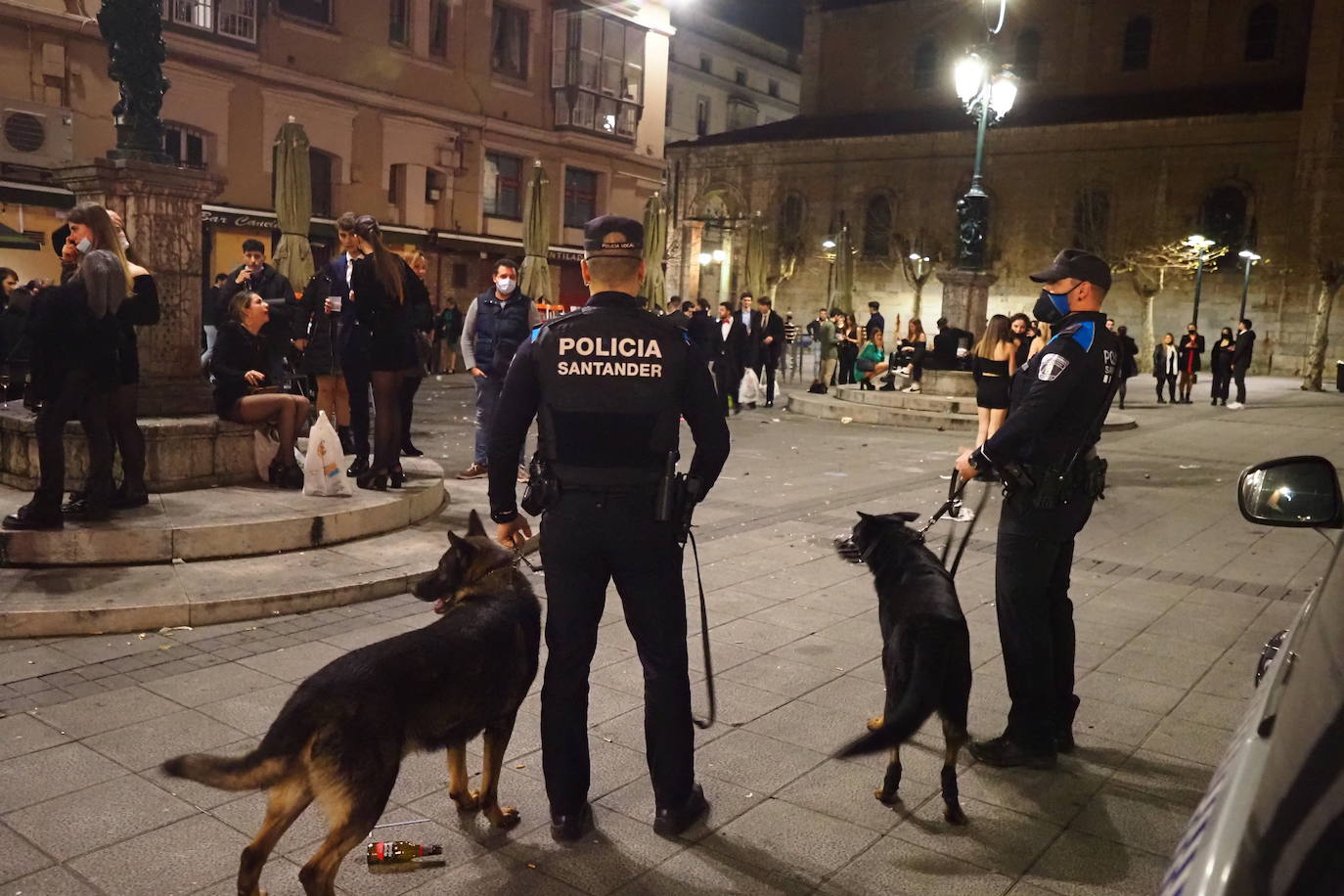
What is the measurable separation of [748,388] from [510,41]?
52.1 feet

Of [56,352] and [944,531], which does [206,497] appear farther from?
[944,531]

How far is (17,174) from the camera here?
1981 centimetres

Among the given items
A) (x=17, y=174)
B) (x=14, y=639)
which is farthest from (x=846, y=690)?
(x=17, y=174)

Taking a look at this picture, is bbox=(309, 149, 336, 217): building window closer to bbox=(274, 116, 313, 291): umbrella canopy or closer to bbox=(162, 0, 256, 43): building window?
bbox=(162, 0, 256, 43): building window

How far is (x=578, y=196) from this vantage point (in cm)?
3262

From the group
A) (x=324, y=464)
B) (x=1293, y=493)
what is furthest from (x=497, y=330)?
(x=1293, y=493)

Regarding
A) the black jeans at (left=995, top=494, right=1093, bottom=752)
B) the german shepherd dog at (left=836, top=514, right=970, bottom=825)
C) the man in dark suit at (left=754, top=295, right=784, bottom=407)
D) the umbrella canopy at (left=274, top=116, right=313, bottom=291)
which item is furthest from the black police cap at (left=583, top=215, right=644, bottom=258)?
the umbrella canopy at (left=274, top=116, right=313, bottom=291)

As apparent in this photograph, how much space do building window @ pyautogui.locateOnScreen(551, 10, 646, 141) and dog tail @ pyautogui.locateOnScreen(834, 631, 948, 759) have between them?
95.5 feet

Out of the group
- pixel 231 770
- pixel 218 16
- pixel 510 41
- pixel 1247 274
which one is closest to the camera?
pixel 231 770

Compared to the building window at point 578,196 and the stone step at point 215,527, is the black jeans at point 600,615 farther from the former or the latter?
the building window at point 578,196

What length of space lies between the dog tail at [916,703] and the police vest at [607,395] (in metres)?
1.05

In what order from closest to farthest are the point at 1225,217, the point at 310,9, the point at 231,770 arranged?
1. the point at 231,770
2. the point at 310,9
3. the point at 1225,217

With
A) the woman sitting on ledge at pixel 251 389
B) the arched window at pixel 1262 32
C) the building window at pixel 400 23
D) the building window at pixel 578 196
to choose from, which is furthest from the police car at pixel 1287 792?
the arched window at pixel 1262 32

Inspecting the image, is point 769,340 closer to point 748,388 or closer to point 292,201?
point 748,388
